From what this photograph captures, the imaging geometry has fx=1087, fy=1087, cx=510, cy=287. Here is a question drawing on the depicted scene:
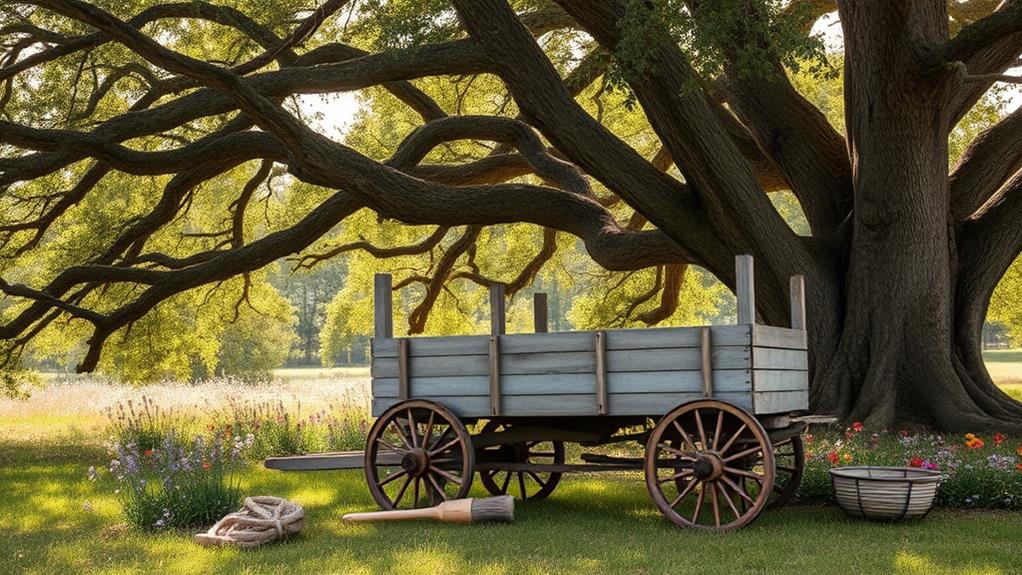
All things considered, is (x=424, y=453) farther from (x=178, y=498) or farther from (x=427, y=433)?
(x=178, y=498)

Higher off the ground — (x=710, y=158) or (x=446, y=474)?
(x=710, y=158)

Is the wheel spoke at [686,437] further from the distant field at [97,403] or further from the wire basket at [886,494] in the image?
the distant field at [97,403]

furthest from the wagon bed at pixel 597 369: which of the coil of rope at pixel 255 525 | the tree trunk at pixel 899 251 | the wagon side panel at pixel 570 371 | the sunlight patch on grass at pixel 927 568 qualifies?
the tree trunk at pixel 899 251

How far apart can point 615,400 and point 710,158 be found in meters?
4.12

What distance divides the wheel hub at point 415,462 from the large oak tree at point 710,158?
134 inches

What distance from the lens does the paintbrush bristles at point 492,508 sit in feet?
25.0

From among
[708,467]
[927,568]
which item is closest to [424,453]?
[708,467]

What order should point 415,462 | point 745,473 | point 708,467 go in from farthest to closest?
point 415,462 → point 708,467 → point 745,473

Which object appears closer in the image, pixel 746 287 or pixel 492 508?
pixel 746 287

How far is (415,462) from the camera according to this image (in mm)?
8039

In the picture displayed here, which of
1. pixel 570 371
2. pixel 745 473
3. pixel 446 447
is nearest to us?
pixel 745 473

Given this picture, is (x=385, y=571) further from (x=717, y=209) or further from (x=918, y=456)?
(x=717, y=209)

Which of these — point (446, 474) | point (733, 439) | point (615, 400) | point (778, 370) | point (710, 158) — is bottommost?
point (446, 474)

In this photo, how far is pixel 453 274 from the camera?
2144 centimetres
